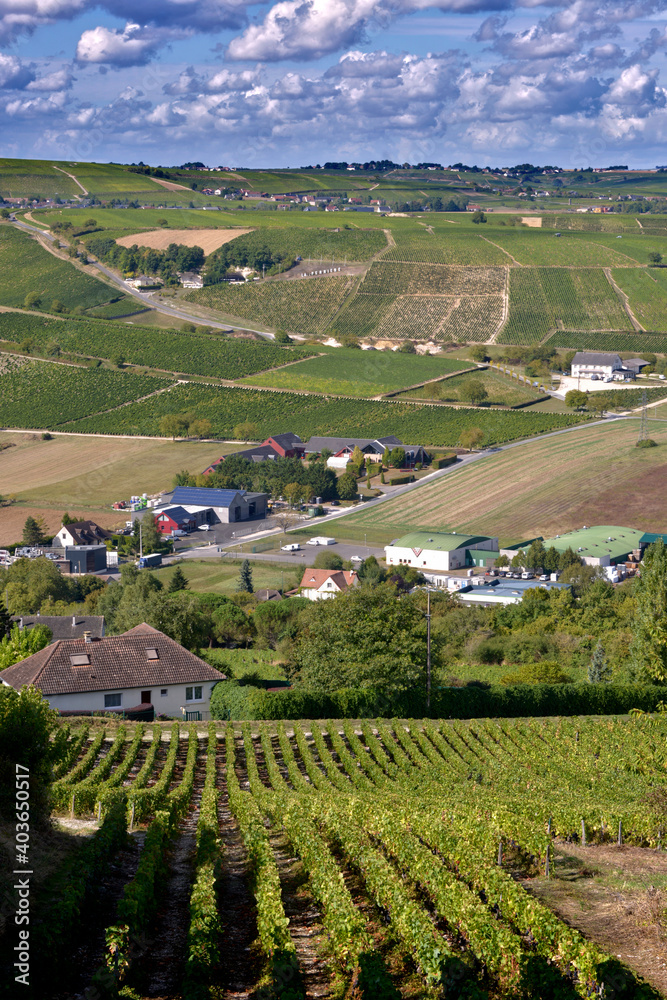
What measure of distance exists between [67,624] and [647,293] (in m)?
137

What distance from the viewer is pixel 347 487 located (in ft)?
346

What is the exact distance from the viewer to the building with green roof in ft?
281

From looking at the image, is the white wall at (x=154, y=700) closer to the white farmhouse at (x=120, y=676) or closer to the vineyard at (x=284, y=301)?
the white farmhouse at (x=120, y=676)

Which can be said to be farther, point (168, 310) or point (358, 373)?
point (168, 310)

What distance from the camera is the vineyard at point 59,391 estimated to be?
132375 millimetres

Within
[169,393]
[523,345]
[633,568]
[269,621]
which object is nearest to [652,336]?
[523,345]

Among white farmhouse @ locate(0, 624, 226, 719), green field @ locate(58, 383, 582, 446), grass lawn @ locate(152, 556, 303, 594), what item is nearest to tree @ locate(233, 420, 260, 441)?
green field @ locate(58, 383, 582, 446)

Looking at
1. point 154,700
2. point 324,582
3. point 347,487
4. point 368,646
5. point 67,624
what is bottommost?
point 324,582

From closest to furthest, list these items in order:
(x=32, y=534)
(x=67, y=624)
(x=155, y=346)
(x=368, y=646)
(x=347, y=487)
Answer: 1. (x=368, y=646)
2. (x=67, y=624)
3. (x=32, y=534)
4. (x=347, y=487)
5. (x=155, y=346)

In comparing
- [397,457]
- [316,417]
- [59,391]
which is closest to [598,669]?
[397,457]

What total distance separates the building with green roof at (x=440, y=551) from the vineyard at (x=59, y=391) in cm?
5889

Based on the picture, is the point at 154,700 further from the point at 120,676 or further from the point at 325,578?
the point at 325,578

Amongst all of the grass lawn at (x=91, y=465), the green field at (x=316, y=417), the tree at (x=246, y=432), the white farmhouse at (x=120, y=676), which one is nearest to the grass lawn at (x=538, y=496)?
the green field at (x=316, y=417)

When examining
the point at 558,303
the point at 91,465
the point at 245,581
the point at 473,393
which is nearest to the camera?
the point at 245,581
